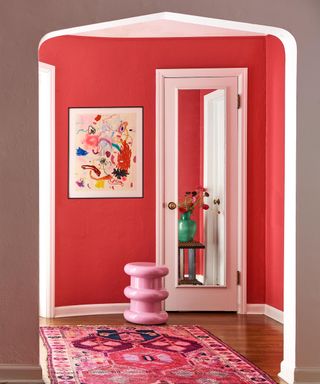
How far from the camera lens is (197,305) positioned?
767 centimetres

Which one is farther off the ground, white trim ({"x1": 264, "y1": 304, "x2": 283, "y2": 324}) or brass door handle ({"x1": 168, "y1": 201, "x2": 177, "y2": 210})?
brass door handle ({"x1": 168, "y1": 201, "x2": 177, "y2": 210})

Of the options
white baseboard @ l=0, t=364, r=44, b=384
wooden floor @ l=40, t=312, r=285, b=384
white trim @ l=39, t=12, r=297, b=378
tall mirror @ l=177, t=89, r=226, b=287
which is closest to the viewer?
white baseboard @ l=0, t=364, r=44, b=384

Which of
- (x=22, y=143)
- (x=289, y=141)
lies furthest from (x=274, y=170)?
(x=22, y=143)

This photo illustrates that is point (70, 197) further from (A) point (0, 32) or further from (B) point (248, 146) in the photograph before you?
(A) point (0, 32)

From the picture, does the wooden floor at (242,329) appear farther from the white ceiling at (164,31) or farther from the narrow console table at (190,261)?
the white ceiling at (164,31)

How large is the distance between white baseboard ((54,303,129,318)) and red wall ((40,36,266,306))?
0.05 meters

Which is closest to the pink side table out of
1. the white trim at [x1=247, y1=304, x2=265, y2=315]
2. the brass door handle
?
the brass door handle

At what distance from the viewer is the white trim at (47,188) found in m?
7.35

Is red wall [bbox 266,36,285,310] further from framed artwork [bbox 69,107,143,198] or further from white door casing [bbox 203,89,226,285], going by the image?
framed artwork [bbox 69,107,143,198]

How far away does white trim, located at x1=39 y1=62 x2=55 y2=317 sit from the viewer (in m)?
7.35

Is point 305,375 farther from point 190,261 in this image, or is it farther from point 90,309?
point 90,309

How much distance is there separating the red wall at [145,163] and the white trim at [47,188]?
18 centimetres

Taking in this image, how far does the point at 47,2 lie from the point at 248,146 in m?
3.42

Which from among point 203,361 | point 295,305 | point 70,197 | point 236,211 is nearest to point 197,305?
point 236,211
